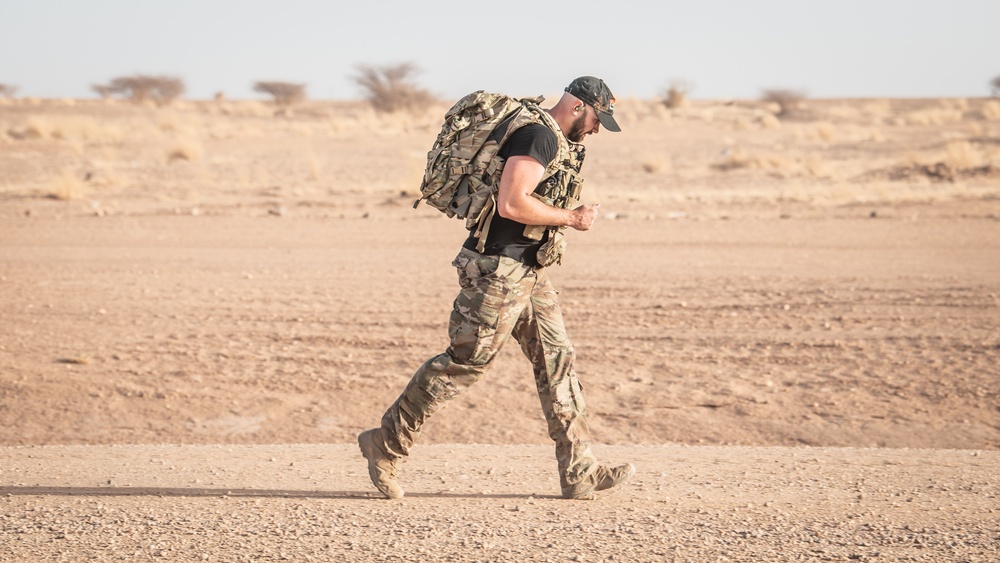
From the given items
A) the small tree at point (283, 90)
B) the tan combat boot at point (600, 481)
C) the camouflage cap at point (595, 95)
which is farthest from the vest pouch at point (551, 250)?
the small tree at point (283, 90)

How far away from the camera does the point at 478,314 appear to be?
4.42 metres

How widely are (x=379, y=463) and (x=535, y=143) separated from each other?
155 centimetres

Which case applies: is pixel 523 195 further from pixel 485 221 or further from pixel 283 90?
pixel 283 90

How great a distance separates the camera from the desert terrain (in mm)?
4336

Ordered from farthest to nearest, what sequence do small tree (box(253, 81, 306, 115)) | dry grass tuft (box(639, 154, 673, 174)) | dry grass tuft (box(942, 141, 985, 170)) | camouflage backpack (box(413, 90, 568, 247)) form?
1. small tree (box(253, 81, 306, 115))
2. dry grass tuft (box(639, 154, 673, 174))
3. dry grass tuft (box(942, 141, 985, 170))
4. camouflage backpack (box(413, 90, 568, 247))

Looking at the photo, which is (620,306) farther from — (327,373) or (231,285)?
(231,285)

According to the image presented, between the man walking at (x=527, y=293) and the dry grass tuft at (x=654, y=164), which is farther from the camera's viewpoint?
the dry grass tuft at (x=654, y=164)

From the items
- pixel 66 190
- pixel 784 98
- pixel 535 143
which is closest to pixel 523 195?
pixel 535 143

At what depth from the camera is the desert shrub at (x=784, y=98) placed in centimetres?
5907

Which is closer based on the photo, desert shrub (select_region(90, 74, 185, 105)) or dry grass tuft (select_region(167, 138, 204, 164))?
dry grass tuft (select_region(167, 138, 204, 164))

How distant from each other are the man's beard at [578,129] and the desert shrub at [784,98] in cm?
5424

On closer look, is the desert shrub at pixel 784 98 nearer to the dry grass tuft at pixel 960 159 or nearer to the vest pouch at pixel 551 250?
the dry grass tuft at pixel 960 159

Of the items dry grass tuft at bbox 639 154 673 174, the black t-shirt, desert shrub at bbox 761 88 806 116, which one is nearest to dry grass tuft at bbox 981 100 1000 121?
desert shrub at bbox 761 88 806 116

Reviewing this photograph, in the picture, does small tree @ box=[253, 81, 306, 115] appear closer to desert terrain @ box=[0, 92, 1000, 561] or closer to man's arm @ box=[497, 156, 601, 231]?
desert terrain @ box=[0, 92, 1000, 561]
